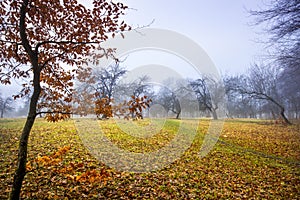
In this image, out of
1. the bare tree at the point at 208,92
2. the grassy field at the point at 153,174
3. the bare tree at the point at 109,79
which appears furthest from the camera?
the bare tree at the point at 208,92

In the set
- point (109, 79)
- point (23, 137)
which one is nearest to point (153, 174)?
point (23, 137)

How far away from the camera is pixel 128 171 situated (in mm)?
6578

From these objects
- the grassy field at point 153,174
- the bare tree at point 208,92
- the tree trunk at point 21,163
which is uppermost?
the bare tree at point 208,92

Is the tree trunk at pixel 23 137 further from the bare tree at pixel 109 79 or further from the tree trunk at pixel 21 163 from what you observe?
the bare tree at pixel 109 79

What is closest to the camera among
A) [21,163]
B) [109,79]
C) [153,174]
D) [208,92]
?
[21,163]

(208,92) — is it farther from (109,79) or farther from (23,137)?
(23,137)

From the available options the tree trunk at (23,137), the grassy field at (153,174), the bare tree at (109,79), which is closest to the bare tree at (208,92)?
the bare tree at (109,79)

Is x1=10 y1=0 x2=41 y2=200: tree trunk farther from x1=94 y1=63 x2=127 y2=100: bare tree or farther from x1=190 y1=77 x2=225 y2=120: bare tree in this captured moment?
x1=190 y1=77 x2=225 y2=120: bare tree

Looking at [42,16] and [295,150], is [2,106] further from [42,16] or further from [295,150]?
[295,150]

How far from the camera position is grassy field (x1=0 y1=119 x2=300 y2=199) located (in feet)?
16.1

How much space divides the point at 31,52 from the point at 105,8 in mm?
1868

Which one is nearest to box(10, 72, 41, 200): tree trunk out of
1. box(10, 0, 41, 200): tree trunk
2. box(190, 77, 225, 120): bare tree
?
box(10, 0, 41, 200): tree trunk

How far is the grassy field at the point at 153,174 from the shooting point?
4910mm

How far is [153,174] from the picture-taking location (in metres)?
6.63
